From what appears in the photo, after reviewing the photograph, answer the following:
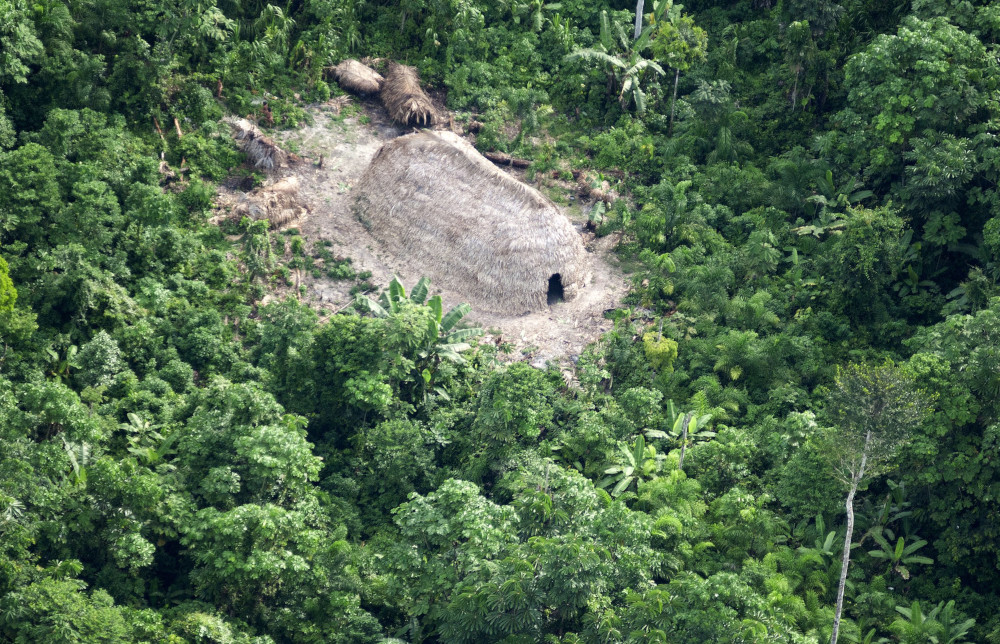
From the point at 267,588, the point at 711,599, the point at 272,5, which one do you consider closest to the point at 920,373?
the point at 711,599

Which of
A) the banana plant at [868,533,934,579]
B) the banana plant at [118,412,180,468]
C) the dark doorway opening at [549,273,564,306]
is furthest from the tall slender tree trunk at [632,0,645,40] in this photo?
the banana plant at [118,412,180,468]

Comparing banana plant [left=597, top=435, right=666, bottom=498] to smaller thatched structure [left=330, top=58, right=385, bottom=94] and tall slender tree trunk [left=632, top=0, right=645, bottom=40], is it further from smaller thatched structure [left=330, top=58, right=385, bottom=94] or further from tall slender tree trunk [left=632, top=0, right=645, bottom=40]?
tall slender tree trunk [left=632, top=0, right=645, bottom=40]

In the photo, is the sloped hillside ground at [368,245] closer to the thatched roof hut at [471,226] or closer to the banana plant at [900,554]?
the thatched roof hut at [471,226]

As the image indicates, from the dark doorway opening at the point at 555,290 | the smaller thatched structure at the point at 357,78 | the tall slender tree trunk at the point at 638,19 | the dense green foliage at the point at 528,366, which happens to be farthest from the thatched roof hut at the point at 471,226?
the tall slender tree trunk at the point at 638,19

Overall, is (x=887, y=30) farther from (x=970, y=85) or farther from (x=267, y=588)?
(x=267, y=588)

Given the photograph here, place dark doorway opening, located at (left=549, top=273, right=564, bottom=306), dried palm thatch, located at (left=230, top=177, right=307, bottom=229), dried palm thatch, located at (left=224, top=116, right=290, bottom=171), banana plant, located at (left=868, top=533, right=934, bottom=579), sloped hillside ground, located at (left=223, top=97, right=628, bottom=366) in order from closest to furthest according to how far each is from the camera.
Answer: banana plant, located at (left=868, top=533, right=934, bottom=579) → sloped hillside ground, located at (left=223, top=97, right=628, bottom=366) → dark doorway opening, located at (left=549, top=273, right=564, bottom=306) → dried palm thatch, located at (left=230, top=177, right=307, bottom=229) → dried palm thatch, located at (left=224, top=116, right=290, bottom=171)

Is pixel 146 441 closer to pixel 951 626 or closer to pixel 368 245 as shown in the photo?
pixel 368 245

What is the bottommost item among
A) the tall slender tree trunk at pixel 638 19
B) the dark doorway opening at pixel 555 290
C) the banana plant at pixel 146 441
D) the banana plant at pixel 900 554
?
the banana plant at pixel 146 441
